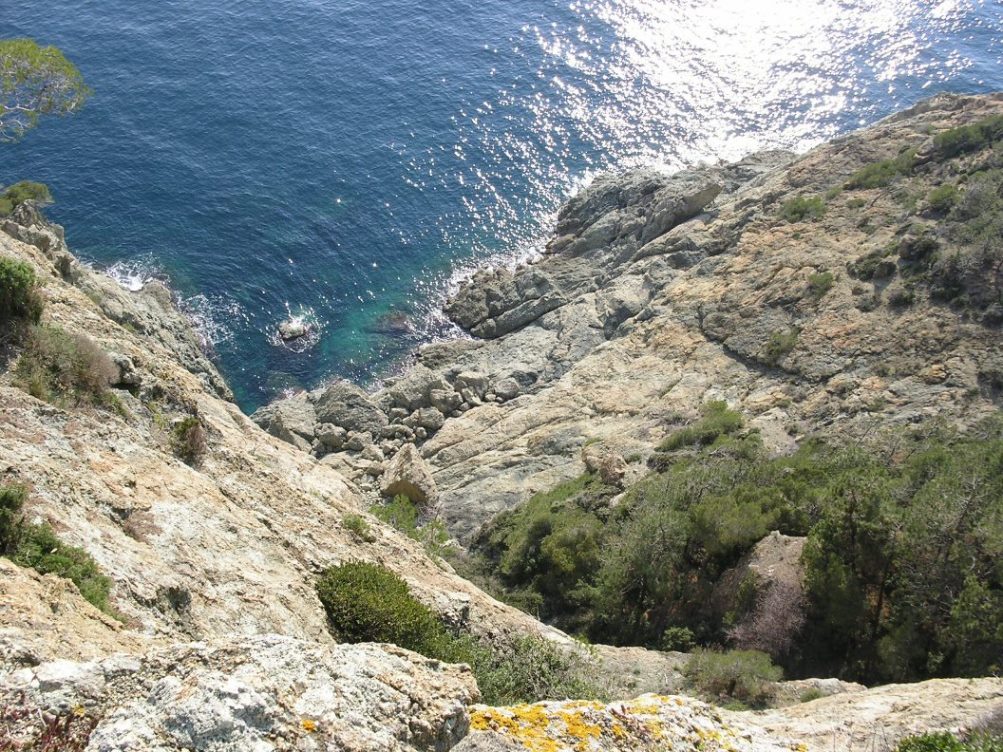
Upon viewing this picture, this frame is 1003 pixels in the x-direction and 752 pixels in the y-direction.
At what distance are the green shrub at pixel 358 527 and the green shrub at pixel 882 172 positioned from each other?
46.1 meters

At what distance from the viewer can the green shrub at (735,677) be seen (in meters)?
20.9

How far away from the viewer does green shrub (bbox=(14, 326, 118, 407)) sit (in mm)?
18734

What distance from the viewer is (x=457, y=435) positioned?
50594 millimetres

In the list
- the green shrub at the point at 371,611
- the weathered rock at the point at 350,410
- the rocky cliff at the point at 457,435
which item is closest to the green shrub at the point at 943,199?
the rocky cliff at the point at 457,435

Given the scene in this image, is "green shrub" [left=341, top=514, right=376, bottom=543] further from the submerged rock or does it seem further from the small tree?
the submerged rock

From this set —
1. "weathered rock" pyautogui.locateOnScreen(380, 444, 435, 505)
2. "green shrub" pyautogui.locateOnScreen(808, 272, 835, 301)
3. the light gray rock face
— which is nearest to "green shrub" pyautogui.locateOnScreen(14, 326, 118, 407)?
the light gray rock face

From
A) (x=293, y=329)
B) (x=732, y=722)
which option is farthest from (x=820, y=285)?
(x=732, y=722)

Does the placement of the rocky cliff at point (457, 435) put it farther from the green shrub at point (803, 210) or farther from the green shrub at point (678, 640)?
the green shrub at point (678, 640)

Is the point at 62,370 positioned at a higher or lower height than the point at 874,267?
higher

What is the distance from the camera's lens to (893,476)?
31.2 m

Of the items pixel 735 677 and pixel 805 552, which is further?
pixel 805 552

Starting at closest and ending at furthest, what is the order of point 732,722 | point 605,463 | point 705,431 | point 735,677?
point 732,722, point 735,677, point 605,463, point 705,431

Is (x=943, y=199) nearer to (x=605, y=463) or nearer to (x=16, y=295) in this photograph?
(x=605, y=463)

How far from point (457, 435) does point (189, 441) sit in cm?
3003
